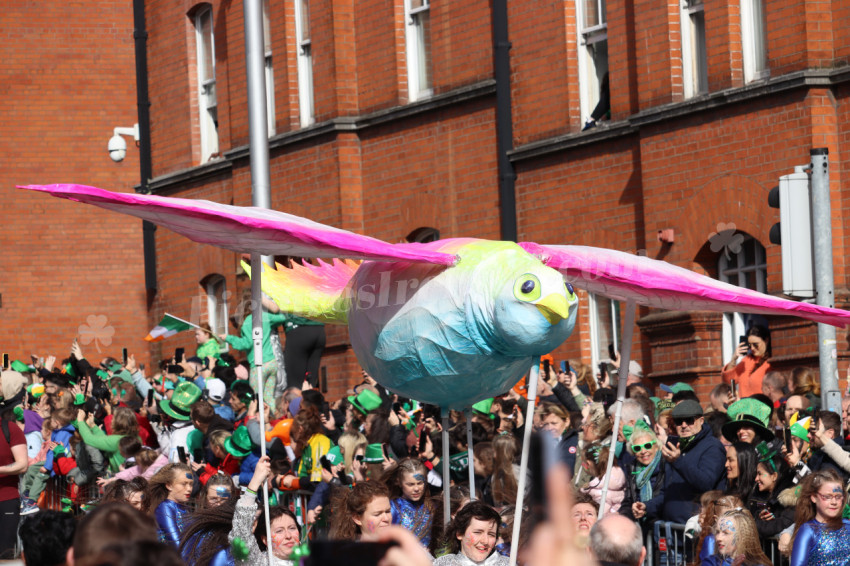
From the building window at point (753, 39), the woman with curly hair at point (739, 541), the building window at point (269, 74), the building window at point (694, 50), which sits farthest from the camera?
the building window at point (269, 74)

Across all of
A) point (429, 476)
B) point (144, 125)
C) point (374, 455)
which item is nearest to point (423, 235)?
point (144, 125)

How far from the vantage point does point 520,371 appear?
21.8ft

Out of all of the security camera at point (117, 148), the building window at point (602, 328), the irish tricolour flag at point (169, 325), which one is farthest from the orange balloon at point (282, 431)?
the security camera at point (117, 148)

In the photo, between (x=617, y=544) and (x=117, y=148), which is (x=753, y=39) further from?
(x=117, y=148)

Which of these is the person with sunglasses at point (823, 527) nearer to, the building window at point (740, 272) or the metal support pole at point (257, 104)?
the building window at point (740, 272)

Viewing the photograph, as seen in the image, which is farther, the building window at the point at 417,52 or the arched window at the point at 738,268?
the building window at the point at 417,52

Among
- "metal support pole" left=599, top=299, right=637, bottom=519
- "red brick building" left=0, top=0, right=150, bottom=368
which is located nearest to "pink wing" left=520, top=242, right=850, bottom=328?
"metal support pole" left=599, top=299, right=637, bottom=519

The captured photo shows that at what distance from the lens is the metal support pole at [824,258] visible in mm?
9383

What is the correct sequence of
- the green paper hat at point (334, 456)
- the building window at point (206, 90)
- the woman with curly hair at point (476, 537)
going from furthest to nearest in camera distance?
the building window at point (206, 90)
the green paper hat at point (334, 456)
the woman with curly hair at point (476, 537)

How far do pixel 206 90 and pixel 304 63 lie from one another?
12.0 ft

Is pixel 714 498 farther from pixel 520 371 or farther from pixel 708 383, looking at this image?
pixel 708 383

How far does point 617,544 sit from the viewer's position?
5.29 m

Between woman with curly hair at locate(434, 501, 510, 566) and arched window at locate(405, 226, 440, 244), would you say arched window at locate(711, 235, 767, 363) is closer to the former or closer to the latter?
arched window at locate(405, 226, 440, 244)

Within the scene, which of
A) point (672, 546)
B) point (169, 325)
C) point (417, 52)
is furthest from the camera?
point (417, 52)
